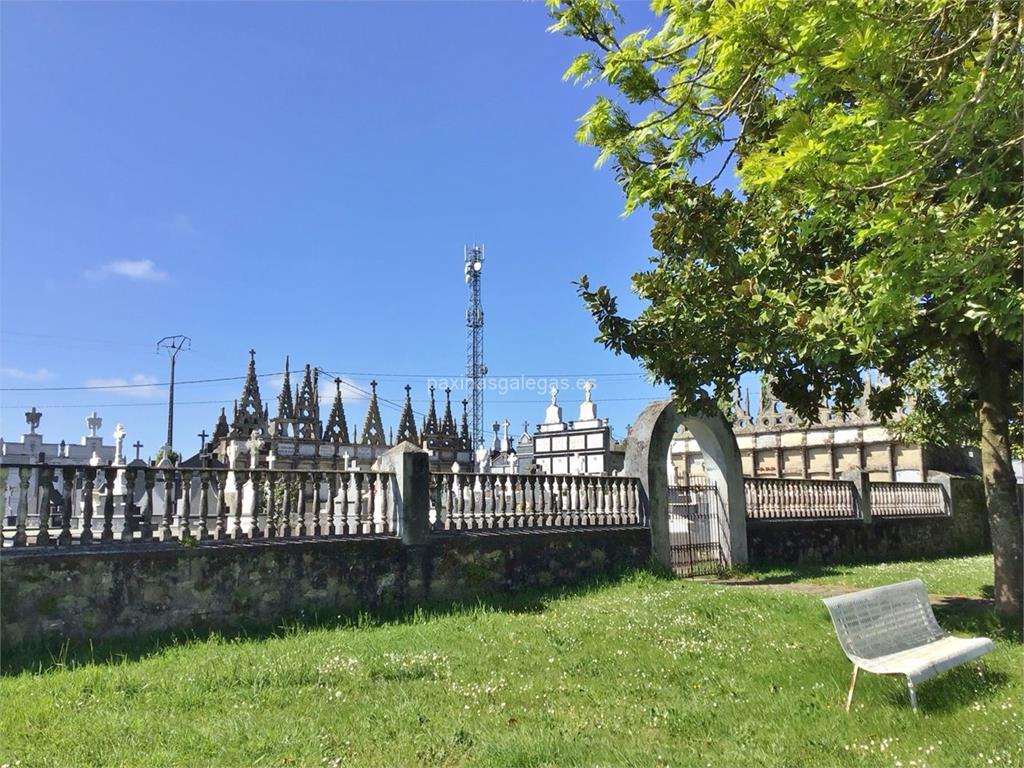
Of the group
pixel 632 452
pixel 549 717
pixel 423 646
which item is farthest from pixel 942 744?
pixel 632 452

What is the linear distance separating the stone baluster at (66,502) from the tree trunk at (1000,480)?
10452mm

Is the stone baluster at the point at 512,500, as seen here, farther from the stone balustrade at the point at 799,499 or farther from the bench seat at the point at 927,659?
the bench seat at the point at 927,659

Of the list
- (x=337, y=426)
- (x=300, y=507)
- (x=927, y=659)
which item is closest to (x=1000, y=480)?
(x=927, y=659)

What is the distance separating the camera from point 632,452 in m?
14.5

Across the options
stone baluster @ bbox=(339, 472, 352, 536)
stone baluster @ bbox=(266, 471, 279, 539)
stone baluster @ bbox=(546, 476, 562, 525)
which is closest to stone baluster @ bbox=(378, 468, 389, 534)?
stone baluster @ bbox=(339, 472, 352, 536)

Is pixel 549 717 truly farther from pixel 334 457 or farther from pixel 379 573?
pixel 334 457

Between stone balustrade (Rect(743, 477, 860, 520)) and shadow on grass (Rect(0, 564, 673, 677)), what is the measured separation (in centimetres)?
477

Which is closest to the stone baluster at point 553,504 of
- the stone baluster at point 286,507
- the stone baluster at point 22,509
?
the stone baluster at point 286,507

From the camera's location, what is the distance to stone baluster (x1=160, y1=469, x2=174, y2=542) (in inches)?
335

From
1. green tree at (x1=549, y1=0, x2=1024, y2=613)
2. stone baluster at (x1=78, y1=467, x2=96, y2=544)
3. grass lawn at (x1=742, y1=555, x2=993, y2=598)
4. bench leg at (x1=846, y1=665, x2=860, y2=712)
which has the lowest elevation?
grass lawn at (x1=742, y1=555, x2=993, y2=598)

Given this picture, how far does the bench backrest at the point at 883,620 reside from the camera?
231 inches

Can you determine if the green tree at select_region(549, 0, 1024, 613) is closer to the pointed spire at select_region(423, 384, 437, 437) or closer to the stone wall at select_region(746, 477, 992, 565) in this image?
the stone wall at select_region(746, 477, 992, 565)

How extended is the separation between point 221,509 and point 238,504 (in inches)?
9.1

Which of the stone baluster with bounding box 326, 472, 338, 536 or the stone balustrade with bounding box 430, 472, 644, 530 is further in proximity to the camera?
the stone balustrade with bounding box 430, 472, 644, 530
